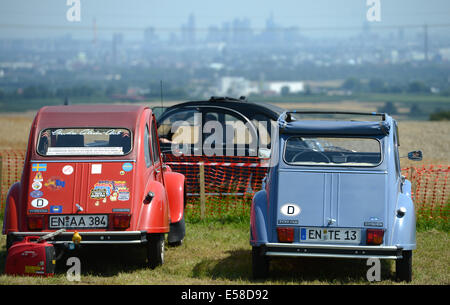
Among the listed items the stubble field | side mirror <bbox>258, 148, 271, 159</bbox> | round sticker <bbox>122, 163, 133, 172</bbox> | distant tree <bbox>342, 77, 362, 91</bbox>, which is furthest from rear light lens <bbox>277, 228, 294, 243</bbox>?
distant tree <bbox>342, 77, 362, 91</bbox>

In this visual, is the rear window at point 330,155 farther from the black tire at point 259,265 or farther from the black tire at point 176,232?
the black tire at point 176,232

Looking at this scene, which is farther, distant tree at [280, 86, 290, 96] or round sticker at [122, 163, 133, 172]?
distant tree at [280, 86, 290, 96]

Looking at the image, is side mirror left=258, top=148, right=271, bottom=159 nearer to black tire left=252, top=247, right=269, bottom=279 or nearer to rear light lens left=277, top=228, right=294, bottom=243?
black tire left=252, top=247, right=269, bottom=279

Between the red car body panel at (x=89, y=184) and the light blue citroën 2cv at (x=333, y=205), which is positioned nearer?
the light blue citroën 2cv at (x=333, y=205)

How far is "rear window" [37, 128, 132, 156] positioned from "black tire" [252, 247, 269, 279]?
83.0 inches

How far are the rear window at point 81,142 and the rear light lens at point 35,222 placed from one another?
0.88m

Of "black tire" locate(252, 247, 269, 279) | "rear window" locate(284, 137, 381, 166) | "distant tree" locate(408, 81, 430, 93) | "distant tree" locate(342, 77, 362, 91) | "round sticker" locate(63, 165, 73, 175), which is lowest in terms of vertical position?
"black tire" locate(252, 247, 269, 279)

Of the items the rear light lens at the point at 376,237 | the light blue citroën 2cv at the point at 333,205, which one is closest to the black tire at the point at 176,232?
the light blue citroën 2cv at the point at 333,205

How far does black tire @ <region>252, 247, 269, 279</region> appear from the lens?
8.28m

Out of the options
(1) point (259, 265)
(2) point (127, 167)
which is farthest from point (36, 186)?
(1) point (259, 265)

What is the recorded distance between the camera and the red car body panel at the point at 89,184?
8383mm
